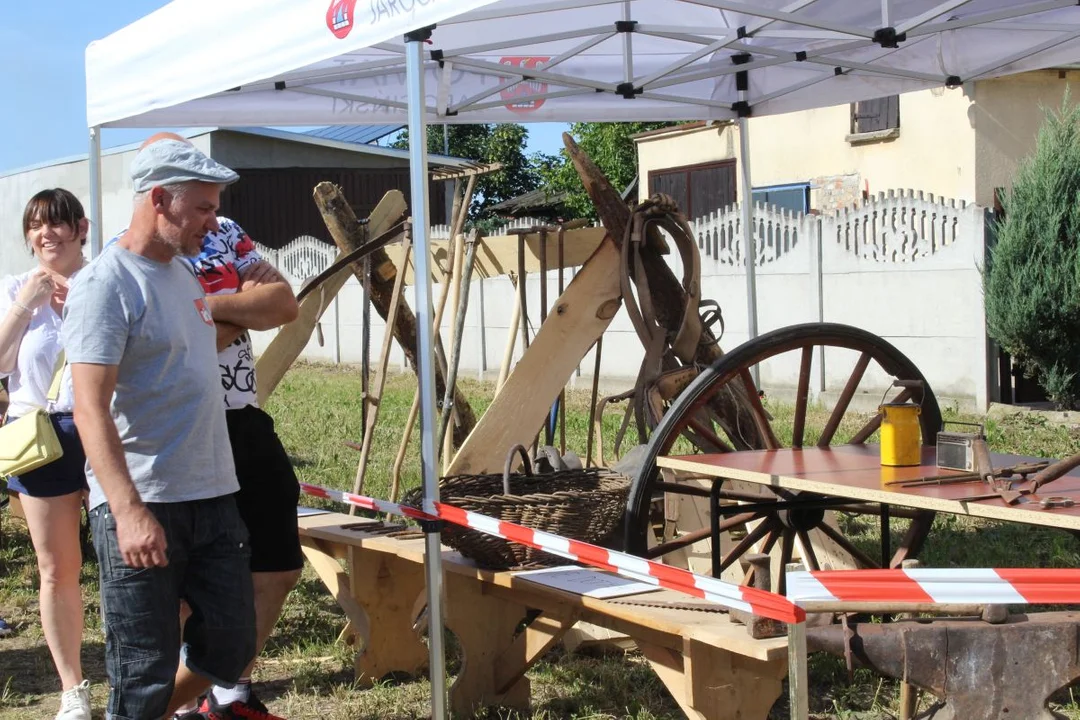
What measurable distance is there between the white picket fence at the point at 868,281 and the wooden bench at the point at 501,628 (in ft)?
18.2

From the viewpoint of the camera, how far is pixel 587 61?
20.1 feet

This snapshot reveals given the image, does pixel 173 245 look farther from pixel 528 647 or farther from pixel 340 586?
pixel 340 586

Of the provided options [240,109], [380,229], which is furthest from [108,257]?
[240,109]

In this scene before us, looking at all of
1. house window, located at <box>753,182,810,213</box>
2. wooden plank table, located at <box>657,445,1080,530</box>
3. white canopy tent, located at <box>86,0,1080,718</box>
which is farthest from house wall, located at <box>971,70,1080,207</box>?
wooden plank table, located at <box>657,445,1080,530</box>

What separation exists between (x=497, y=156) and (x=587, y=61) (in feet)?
75.7

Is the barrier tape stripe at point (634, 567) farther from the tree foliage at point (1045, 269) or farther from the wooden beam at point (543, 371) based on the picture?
the tree foliage at point (1045, 269)

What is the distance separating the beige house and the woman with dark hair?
A: 34.2 feet

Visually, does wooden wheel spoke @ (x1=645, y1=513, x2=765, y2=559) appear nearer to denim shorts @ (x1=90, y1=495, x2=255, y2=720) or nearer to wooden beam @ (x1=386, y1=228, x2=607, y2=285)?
wooden beam @ (x1=386, y1=228, x2=607, y2=285)

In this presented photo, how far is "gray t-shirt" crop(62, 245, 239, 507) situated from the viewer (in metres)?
2.60

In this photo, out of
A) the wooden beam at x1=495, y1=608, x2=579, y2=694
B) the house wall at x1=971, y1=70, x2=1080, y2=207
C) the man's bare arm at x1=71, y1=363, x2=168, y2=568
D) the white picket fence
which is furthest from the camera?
the house wall at x1=971, y1=70, x2=1080, y2=207

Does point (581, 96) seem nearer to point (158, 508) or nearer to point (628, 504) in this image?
point (628, 504)

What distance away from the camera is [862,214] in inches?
422

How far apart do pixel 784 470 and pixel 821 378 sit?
7.77 meters

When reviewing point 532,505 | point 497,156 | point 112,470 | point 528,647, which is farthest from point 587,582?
point 497,156
